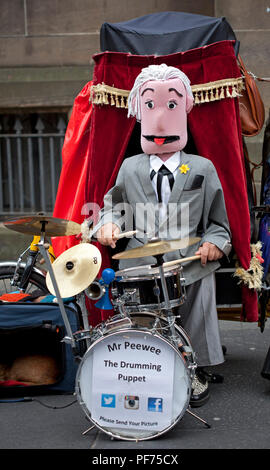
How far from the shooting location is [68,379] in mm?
3934

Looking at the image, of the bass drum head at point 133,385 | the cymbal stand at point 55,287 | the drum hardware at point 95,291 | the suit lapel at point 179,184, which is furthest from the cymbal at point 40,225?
the bass drum head at point 133,385

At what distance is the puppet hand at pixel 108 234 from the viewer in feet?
12.1

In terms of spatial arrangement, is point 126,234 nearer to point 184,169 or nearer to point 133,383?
point 184,169

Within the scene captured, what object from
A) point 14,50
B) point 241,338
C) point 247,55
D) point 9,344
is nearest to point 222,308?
point 241,338

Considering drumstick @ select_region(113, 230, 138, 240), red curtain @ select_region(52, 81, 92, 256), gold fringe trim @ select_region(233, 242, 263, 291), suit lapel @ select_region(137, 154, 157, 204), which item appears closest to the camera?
drumstick @ select_region(113, 230, 138, 240)

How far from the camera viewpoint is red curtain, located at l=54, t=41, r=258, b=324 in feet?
13.0

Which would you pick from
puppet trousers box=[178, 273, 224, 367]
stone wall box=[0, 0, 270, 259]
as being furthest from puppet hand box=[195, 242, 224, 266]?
stone wall box=[0, 0, 270, 259]

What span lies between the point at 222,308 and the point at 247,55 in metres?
4.40

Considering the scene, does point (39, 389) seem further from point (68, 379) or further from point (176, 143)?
point (176, 143)

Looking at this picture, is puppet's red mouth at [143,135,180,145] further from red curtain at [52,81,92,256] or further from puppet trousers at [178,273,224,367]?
puppet trousers at [178,273,224,367]

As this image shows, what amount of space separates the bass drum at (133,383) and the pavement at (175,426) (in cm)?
10

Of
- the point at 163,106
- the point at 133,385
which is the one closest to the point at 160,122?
the point at 163,106

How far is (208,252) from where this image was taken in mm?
3697

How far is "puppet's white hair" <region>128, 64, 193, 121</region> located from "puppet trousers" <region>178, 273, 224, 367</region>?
114 centimetres
